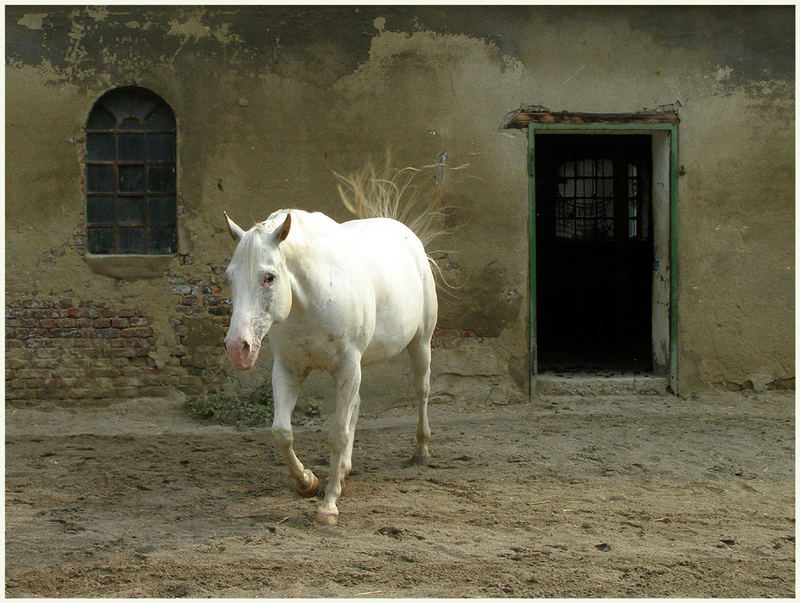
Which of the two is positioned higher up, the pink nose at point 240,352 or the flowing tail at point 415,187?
the flowing tail at point 415,187

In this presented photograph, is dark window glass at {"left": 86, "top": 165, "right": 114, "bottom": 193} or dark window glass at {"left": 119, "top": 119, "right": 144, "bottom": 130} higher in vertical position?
dark window glass at {"left": 119, "top": 119, "right": 144, "bottom": 130}

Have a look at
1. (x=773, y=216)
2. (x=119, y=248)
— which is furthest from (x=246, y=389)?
(x=773, y=216)

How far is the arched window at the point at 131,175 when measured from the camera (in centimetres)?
723

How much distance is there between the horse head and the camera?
3719 millimetres

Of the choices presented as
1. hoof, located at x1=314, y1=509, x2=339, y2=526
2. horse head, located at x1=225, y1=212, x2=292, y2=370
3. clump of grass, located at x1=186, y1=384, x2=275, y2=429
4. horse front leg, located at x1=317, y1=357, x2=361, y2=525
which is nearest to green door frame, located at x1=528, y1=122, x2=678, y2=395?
clump of grass, located at x1=186, y1=384, x2=275, y2=429

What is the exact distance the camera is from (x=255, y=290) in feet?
12.5

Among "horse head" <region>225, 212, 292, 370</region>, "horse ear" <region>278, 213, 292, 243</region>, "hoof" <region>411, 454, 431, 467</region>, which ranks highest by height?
"horse ear" <region>278, 213, 292, 243</region>

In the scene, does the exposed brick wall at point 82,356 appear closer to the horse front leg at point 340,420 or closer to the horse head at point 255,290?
the horse front leg at point 340,420

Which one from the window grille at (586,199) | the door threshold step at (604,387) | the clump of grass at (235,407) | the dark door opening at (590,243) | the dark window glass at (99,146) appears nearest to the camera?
the clump of grass at (235,407)

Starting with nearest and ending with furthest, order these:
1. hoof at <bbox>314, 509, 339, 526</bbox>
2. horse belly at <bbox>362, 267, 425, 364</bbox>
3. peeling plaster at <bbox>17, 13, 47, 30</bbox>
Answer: hoof at <bbox>314, 509, 339, 526</bbox> → horse belly at <bbox>362, 267, 425, 364</bbox> → peeling plaster at <bbox>17, 13, 47, 30</bbox>

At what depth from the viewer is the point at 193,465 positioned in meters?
5.58

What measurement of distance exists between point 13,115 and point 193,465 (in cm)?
355

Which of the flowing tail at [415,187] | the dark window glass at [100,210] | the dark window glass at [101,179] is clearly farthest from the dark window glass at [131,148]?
the flowing tail at [415,187]

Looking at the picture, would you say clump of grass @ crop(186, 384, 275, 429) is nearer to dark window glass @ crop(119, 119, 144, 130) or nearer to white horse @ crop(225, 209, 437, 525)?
white horse @ crop(225, 209, 437, 525)
